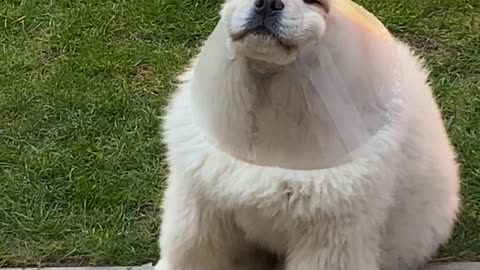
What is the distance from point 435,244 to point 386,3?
5.02 ft

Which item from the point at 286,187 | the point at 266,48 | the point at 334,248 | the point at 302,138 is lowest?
the point at 334,248

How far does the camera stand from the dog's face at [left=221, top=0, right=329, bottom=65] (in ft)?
8.13

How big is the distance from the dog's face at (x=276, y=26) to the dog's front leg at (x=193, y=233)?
50cm

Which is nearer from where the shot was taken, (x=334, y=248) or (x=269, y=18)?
(x=269, y=18)

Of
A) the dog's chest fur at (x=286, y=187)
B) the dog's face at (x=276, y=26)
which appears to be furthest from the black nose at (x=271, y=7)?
the dog's chest fur at (x=286, y=187)

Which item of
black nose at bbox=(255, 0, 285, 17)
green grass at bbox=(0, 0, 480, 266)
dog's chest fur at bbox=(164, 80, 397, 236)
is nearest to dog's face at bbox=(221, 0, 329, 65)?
black nose at bbox=(255, 0, 285, 17)

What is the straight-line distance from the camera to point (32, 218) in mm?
3490

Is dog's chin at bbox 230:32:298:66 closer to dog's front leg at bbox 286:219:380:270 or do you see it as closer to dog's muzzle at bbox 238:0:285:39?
dog's muzzle at bbox 238:0:285:39

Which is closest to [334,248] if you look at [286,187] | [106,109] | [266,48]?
[286,187]

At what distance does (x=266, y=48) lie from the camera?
251 centimetres

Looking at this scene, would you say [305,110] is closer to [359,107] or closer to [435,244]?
[359,107]

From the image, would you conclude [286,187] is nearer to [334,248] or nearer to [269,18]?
[334,248]

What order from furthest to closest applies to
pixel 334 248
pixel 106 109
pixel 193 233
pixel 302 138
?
pixel 106 109, pixel 193 233, pixel 334 248, pixel 302 138

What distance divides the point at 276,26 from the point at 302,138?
1.06 ft
